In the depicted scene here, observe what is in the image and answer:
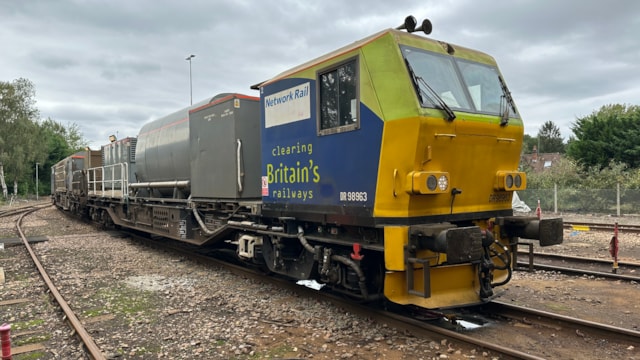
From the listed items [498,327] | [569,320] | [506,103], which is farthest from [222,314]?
[506,103]

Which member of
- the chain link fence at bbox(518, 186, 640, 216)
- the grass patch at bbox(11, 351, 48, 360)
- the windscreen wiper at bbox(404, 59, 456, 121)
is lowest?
the grass patch at bbox(11, 351, 48, 360)

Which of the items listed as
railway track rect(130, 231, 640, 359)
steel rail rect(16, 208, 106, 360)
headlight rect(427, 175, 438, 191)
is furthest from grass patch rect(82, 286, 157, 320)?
headlight rect(427, 175, 438, 191)

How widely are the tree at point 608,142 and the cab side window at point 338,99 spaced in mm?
24821

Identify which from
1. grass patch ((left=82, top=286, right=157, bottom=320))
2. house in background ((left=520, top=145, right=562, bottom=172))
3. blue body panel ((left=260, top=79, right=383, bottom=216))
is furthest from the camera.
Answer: house in background ((left=520, top=145, right=562, bottom=172))

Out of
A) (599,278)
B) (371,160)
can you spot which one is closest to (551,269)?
(599,278)

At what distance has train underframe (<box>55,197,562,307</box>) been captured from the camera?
471 centimetres

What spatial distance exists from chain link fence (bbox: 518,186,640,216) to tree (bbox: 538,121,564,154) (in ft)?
247

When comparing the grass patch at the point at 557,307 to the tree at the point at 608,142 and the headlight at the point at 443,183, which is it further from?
the tree at the point at 608,142

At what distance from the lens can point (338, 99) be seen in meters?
5.51

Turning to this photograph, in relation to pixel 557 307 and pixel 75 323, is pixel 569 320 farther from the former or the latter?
pixel 75 323

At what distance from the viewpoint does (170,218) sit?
1054cm

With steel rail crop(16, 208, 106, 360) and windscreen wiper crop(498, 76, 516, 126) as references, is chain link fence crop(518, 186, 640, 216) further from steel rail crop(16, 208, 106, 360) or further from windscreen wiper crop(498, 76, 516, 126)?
steel rail crop(16, 208, 106, 360)

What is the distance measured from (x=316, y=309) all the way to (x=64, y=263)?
7001 millimetres

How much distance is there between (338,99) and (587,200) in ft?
63.9
